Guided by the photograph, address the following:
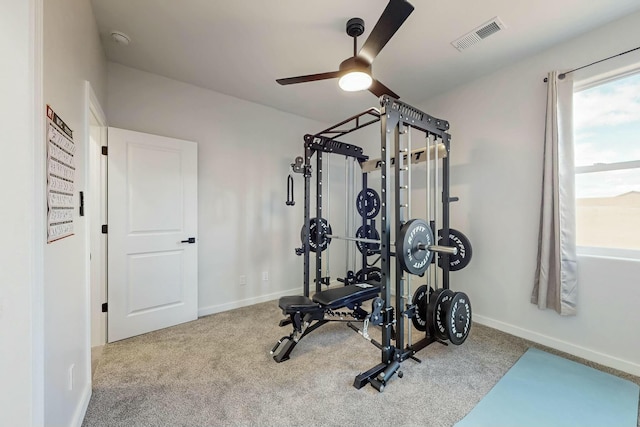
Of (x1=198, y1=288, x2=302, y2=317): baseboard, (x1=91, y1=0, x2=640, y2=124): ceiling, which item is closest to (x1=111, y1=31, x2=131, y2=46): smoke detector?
(x1=91, y1=0, x2=640, y2=124): ceiling

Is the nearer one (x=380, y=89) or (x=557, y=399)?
(x=557, y=399)

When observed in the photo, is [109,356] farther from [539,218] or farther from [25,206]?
[539,218]

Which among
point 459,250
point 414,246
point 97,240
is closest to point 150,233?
point 97,240

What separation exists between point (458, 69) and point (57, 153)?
3408 millimetres

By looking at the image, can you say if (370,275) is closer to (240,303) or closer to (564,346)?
(240,303)

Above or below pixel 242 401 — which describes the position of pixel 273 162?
above

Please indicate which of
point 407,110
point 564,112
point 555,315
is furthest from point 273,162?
point 555,315

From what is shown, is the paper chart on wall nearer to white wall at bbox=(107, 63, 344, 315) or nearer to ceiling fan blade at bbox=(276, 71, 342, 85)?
ceiling fan blade at bbox=(276, 71, 342, 85)

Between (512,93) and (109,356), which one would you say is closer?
(109,356)

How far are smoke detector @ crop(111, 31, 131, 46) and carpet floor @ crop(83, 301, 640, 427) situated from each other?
2790mm

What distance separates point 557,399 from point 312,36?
333 cm

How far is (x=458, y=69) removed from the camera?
2762 mm

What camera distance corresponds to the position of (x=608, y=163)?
7.23 ft

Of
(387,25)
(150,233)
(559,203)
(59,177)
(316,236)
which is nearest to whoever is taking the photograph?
(59,177)
